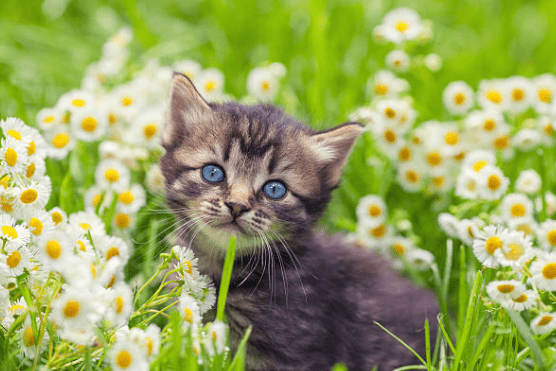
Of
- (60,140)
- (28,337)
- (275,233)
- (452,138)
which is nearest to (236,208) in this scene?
(275,233)

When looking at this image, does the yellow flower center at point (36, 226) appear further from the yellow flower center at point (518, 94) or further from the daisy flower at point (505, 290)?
the yellow flower center at point (518, 94)

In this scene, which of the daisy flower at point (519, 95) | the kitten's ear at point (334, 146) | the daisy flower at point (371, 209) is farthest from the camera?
the daisy flower at point (519, 95)

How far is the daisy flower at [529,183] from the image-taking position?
3156mm

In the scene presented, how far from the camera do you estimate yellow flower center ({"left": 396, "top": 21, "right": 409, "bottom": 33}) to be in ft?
12.1

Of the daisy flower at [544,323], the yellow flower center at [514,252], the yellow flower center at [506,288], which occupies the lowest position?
the daisy flower at [544,323]

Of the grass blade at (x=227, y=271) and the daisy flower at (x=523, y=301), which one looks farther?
the daisy flower at (x=523, y=301)

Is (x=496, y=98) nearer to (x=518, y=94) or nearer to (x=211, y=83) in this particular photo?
(x=518, y=94)

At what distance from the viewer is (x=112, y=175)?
3.02m

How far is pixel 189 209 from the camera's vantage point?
2.50m

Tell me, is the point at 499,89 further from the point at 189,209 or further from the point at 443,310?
the point at 189,209

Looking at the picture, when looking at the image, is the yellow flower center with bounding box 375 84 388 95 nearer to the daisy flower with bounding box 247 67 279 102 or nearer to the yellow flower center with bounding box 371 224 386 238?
the daisy flower with bounding box 247 67 279 102

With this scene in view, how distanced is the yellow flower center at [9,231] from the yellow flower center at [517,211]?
7.41ft

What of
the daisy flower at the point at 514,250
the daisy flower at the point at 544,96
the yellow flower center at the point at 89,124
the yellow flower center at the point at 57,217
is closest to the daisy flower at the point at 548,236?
the daisy flower at the point at 514,250

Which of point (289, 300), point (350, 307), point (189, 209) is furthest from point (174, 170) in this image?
point (350, 307)
